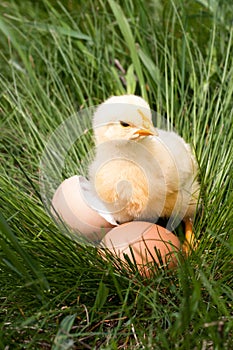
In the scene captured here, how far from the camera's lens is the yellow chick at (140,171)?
1562mm

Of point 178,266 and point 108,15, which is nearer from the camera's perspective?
point 178,266

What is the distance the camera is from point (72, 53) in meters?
2.18

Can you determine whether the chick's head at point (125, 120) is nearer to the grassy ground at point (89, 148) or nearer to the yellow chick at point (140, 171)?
the yellow chick at point (140, 171)

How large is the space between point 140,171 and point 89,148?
0.35 m

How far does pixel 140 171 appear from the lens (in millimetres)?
1582

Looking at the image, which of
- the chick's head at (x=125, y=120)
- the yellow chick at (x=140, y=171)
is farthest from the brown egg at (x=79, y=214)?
the chick's head at (x=125, y=120)

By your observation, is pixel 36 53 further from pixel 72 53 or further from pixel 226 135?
pixel 226 135

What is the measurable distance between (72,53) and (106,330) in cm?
115

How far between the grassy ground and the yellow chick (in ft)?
0.24

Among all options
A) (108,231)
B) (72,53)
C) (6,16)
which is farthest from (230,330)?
(6,16)

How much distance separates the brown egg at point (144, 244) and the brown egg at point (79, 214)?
89 millimetres

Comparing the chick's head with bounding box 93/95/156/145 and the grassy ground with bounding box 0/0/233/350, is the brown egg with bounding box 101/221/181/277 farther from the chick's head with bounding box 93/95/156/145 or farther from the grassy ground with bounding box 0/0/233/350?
the chick's head with bounding box 93/95/156/145

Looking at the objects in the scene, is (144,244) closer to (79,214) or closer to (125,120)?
Answer: (79,214)

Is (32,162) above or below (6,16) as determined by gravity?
below
